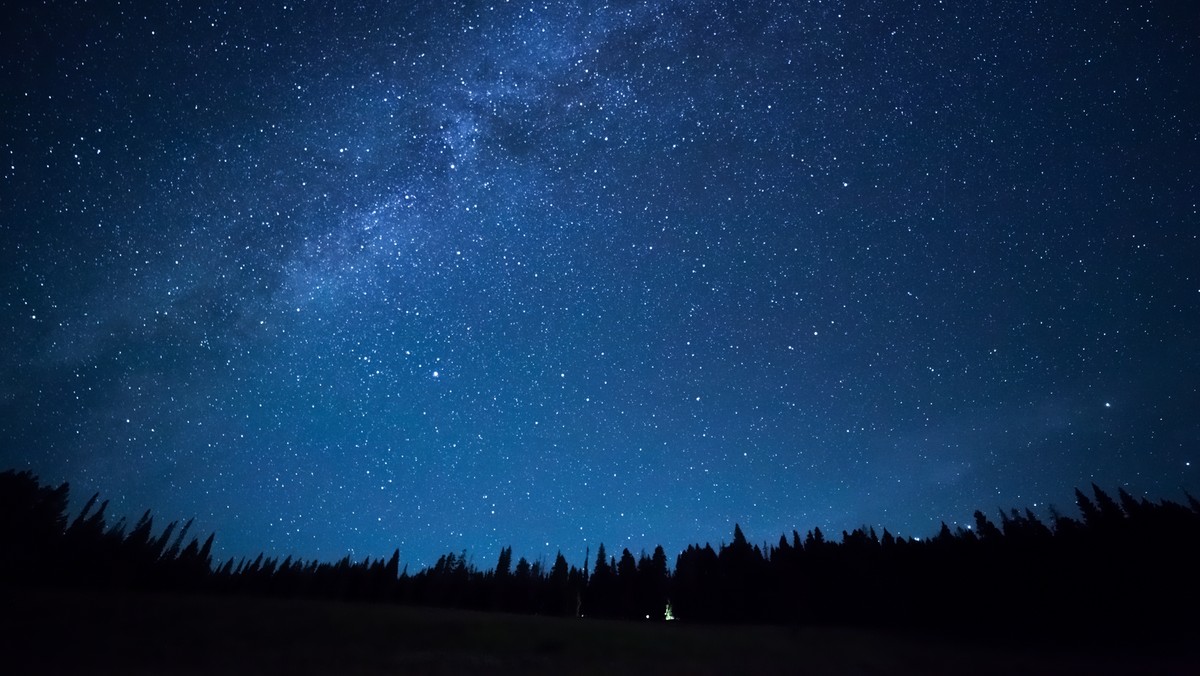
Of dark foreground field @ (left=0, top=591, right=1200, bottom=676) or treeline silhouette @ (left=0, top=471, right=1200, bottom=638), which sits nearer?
dark foreground field @ (left=0, top=591, right=1200, bottom=676)

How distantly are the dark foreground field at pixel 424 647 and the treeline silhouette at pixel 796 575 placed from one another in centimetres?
1013

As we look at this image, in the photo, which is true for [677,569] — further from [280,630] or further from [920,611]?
[280,630]

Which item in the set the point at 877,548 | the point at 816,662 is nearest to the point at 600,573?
the point at 877,548

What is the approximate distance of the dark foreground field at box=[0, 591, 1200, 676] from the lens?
36.7 m

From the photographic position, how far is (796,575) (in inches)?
3447

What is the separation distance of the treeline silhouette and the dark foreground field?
33.2ft

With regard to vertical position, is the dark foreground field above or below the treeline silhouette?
below

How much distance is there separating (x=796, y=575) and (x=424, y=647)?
212ft

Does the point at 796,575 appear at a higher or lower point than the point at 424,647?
higher

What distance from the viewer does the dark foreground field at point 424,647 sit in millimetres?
36688

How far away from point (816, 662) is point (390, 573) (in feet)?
281

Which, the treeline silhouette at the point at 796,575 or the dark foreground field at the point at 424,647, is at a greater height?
the treeline silhouette at the point at 796,575

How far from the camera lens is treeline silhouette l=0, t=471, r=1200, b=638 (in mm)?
58312

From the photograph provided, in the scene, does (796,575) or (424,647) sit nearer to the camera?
(424,647)
